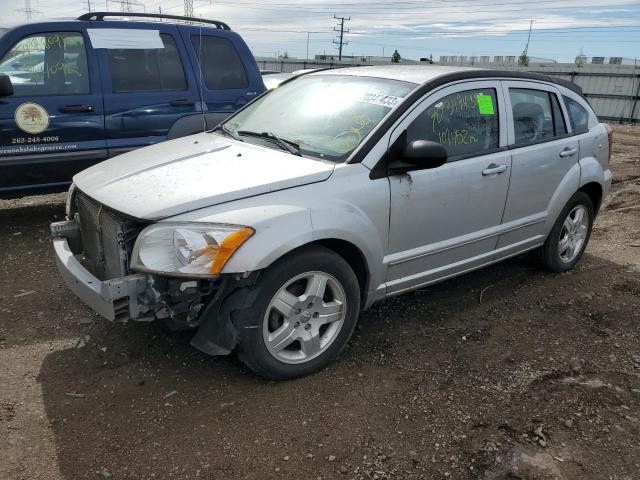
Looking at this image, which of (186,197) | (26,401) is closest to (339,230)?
(186,197)

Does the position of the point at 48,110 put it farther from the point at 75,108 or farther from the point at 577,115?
the point at 577,115

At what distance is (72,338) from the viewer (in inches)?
142

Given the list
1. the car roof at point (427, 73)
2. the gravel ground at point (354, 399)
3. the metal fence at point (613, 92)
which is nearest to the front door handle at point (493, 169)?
the car roof at point (427, 73)

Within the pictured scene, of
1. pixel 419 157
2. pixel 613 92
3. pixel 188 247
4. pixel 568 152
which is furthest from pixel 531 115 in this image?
pixel 613 92

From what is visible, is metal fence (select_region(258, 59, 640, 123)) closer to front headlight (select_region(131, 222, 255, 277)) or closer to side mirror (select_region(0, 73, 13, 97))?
side mirror (select_region(0, 73, 13, 97))

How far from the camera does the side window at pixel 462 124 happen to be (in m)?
Result: 3.62

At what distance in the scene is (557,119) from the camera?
15.2 ft

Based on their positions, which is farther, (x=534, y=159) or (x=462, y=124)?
(x=534, y=159)

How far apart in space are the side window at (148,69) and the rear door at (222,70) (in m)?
0.21

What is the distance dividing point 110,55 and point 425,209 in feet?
12.4

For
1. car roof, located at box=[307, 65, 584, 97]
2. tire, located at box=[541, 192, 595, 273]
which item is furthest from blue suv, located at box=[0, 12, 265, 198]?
tire, located at box=[541, 192, 595, 273]

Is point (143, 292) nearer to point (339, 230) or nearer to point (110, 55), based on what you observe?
point (339, 230)

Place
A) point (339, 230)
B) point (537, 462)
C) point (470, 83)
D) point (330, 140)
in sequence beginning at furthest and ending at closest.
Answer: point (470, 83) → point (330, 140) → point (339, 230) → point (537, 462)

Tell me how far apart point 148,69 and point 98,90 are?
58cm
